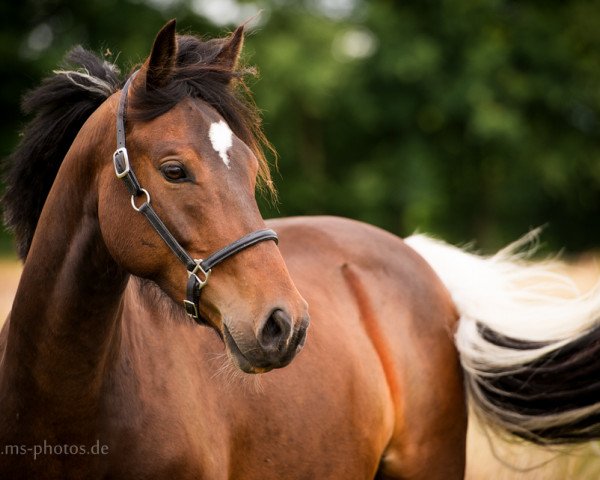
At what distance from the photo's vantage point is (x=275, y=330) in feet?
9.12

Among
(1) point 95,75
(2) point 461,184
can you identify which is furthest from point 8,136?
(1) point 95,75

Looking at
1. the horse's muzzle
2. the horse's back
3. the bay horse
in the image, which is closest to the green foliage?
the horse's back

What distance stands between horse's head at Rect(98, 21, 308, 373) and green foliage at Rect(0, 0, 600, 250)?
83.5ft

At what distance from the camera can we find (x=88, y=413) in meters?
3.20

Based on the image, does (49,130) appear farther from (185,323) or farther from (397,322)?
(397,322)

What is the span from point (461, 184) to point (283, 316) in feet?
96.1

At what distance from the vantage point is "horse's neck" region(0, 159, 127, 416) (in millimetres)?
3178

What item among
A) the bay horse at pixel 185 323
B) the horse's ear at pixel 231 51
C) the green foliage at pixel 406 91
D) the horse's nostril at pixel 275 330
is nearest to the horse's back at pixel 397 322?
the bay horse at pixel 185 323

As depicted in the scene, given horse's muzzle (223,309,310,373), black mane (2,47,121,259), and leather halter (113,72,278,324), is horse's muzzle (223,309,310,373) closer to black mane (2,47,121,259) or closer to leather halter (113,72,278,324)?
leather halter (113,72,278,324)

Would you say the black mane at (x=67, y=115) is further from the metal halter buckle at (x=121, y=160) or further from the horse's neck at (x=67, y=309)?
the metal halter buckle at (x=121, y=160)

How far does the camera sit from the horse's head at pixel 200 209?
280 cm

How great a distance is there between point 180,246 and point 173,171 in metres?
0.29

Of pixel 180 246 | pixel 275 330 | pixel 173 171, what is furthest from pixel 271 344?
pixel 173 171

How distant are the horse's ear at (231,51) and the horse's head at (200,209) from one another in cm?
18
